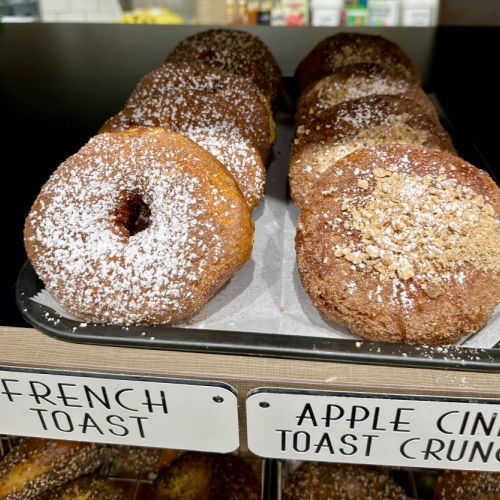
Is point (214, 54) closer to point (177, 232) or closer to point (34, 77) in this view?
point (34, 77)

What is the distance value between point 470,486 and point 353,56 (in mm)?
1075

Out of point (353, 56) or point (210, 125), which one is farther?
point (353, 56)

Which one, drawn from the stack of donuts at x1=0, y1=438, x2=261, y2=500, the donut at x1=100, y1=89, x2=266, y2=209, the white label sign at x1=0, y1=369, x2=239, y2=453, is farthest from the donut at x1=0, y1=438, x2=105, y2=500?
the donut at x1=100, y1=89, x2=266, y2=209

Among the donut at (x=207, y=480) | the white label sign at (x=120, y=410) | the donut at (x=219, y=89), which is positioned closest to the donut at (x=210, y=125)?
the donut at (x=219, y=89)

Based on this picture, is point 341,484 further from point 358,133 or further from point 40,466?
point 358,133

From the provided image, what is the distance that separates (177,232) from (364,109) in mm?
521

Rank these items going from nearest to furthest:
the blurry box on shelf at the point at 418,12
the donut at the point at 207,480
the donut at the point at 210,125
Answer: the donut at the point at 210,125 < the donut at the point at 207,480 < the blurry box on shelf at the point at 418,12

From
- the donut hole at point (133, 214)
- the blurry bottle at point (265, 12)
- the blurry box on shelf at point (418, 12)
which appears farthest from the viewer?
the blurry bottle at point (265, 12)

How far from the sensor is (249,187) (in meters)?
1.01

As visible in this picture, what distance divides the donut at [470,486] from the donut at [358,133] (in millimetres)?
637

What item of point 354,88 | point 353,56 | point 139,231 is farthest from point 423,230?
point 353,56

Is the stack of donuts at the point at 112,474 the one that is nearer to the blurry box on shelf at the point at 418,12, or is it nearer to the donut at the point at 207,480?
the donut at the point at 207,480

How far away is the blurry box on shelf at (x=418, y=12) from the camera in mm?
3260

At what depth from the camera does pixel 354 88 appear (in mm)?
Result: 1237
